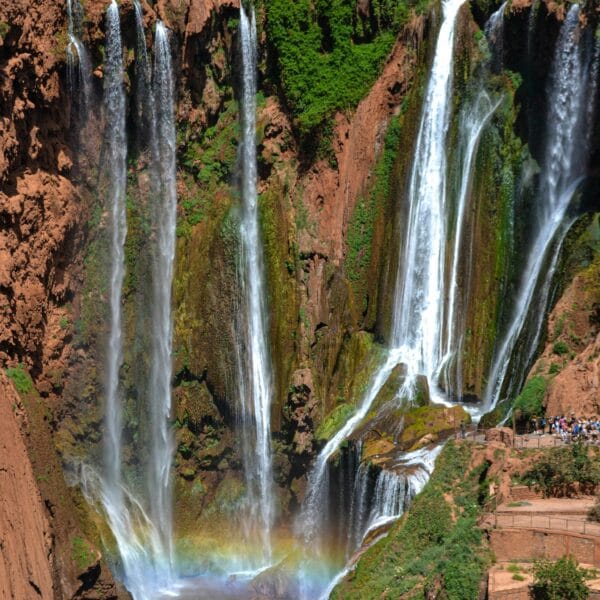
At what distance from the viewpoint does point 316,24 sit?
46031mm

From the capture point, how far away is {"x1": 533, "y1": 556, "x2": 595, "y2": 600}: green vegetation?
2506cm

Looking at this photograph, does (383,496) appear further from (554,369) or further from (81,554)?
(81,554)

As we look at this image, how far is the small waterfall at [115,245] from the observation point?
42.8 meters

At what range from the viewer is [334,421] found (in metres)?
41.9

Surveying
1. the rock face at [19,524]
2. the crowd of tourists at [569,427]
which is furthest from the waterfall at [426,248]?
the rock face at [19,524]

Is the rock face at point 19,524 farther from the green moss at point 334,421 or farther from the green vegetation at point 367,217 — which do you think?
the green vegetation at point 367,217

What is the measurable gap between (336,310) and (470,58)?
9742 millimetres

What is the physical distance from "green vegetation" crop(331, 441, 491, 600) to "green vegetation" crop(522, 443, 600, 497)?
1.58 metres

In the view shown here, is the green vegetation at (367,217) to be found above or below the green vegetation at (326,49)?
below

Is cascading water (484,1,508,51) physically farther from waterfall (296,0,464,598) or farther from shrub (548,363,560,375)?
shrub (548,363,560,375)

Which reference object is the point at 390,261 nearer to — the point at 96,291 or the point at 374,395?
the point at 374,395

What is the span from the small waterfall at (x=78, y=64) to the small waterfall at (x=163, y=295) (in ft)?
8.62

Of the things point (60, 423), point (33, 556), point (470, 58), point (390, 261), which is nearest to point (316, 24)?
point (470, 58)

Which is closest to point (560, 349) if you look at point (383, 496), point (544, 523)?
point (383, 496)
